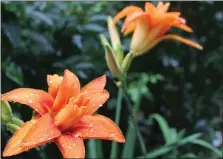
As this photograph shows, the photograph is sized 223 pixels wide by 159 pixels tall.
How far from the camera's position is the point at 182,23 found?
1095mm

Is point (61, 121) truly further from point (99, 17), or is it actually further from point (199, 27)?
point (199, 27)

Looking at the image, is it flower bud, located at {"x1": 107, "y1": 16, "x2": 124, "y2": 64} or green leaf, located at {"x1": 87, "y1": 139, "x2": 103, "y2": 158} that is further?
green leaf, located at {"x1": 87, "y1": 139, "x2": 103, "y2": 158}

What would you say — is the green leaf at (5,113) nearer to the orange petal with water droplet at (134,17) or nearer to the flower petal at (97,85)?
the flower petal at (97,85)

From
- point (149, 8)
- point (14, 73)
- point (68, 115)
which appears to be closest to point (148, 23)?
point (149, 8)

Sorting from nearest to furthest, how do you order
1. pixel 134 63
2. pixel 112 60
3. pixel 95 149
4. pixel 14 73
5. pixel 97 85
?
pixel 97 85 < pixel 112 60 < pixel 14 73 < pixel 95 149 < pixel 134 63

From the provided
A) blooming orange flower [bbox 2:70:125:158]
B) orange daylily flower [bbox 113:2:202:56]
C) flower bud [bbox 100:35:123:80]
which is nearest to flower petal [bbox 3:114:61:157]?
blooming orange flower [bbox 2:70:125:158]

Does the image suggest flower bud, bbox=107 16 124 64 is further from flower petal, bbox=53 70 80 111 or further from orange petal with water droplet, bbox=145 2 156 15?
flower petal, bbox=53 70 80 111

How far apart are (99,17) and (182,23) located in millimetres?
421

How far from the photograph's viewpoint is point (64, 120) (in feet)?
2.33

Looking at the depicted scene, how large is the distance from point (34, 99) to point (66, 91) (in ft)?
0.15

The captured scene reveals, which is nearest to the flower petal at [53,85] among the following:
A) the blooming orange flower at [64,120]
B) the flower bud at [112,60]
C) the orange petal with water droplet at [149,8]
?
A: the blooming orange flower at [64,120]

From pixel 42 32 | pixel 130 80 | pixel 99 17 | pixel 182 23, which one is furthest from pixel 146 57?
pixel 182 23

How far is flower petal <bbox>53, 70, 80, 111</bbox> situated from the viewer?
73 centimetres

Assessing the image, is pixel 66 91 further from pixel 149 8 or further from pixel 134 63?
pixel 134 63
